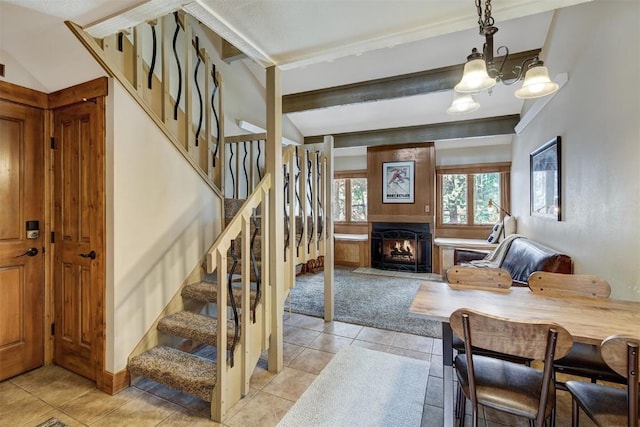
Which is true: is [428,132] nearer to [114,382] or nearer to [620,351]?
[620,351]

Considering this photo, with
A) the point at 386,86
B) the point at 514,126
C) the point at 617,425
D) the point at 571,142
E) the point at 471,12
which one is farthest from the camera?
the point at 514,126

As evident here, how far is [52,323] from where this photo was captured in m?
2.40

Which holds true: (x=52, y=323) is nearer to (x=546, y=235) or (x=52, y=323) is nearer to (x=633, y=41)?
(x=633, y=41)

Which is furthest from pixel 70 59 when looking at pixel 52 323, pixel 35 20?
pixel 52 323

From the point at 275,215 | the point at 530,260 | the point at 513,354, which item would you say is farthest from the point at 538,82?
the point at 275,215

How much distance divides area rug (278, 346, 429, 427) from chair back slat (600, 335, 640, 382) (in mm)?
1111

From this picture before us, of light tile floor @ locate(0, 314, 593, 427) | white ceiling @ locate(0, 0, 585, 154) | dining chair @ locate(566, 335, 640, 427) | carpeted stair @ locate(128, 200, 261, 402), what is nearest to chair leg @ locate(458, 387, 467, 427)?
light tile floor @ locate(0, 314, 593, 427)

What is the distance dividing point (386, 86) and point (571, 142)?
7.75ft

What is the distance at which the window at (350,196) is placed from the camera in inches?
280

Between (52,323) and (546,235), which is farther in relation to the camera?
(546,235)

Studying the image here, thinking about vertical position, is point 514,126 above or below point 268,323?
above

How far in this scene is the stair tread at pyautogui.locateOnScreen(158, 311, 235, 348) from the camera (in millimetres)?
2087

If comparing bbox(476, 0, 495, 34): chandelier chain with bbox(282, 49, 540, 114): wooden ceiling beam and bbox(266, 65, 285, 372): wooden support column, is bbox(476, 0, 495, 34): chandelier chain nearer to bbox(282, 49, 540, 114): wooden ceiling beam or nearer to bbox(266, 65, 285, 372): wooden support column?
bbox(266, 65, 285, 372): wooden support column

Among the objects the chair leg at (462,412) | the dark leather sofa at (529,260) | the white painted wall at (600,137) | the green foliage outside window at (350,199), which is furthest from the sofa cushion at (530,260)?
the green foliage outside window at (350,199)
